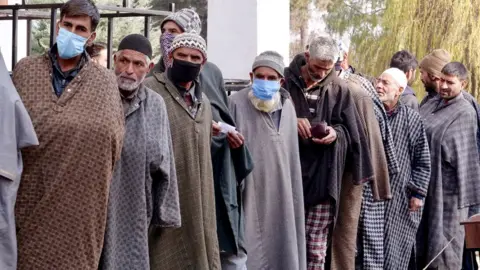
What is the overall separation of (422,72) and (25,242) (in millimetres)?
6156

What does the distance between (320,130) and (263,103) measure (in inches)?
24.6

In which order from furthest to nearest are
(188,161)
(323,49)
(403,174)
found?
1. (403,174)
2. (323,49)
3. (188,161)

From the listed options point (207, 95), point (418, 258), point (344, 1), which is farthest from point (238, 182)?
point (344, 1)

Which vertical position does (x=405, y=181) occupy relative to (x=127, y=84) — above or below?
below

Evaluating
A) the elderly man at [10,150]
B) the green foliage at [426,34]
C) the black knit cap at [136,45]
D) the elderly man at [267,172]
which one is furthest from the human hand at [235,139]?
the green foliage at [426,34]

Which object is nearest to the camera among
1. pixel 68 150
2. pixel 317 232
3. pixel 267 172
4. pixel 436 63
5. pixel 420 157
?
pixel 68 150

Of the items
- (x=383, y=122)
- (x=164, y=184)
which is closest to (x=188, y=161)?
(x=164, y=184)

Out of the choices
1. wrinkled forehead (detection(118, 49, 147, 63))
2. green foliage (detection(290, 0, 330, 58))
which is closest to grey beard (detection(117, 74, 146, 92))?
wrinkled forehead (detection(118, 49, 147, 63))

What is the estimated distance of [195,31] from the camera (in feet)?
24.8

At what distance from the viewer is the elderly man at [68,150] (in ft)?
19.8

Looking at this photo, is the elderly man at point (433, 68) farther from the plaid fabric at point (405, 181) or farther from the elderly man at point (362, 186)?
the elderly man at point (362, 186)

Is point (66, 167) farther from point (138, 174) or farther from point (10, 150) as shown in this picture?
point (138, 174)

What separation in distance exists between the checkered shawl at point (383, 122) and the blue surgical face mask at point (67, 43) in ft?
12.1

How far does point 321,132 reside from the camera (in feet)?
27.9
